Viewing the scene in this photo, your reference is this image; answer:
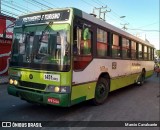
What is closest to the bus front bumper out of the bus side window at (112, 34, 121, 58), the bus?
the bus

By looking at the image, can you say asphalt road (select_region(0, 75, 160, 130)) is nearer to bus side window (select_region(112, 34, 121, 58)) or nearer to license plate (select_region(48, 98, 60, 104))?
license plate (select_region(48, 98, 60, 104))

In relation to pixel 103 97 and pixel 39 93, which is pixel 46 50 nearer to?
pixel 39 93

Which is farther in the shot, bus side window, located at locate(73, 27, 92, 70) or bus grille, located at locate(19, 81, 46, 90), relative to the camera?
bus side window, located at locate(73, 27, 92, 70)

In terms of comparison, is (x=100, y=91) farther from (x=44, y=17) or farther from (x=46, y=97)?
(x=44, y=17)

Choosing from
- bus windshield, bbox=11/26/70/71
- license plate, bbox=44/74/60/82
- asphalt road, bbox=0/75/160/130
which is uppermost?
bus windshield, bbox=11/26/70/71

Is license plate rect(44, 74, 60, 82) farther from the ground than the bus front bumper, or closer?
farther from the ground

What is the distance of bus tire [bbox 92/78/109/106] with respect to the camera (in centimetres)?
781

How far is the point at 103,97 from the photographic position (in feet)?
27.2

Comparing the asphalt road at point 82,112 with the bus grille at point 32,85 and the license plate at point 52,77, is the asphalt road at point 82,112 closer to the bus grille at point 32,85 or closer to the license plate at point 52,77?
the bus grille at point 32,85

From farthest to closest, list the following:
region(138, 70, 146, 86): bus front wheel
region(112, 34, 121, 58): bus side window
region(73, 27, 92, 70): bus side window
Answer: region(138, 70, 146, 86): bus front wheel
region(112, 34, 121, 58): bus side window
region(73, 27, 92, 70): bus side window

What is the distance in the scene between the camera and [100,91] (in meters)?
8.04

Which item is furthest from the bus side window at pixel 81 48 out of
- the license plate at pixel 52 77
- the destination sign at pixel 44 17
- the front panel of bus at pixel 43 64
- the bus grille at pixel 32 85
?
the bus grille at pixel 32 85

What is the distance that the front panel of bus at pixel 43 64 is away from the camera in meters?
5.89

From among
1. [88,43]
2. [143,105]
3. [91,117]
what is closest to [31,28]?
[88,43]
